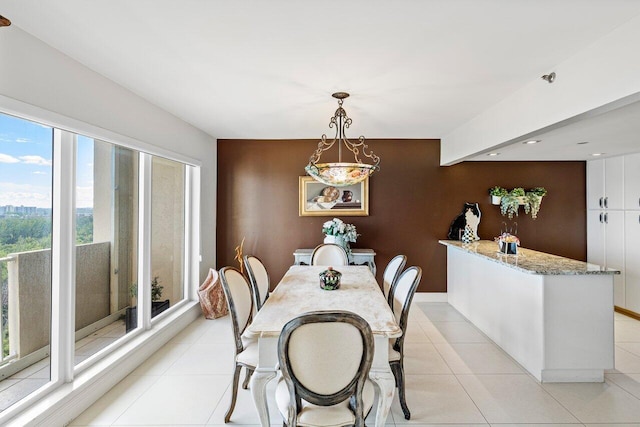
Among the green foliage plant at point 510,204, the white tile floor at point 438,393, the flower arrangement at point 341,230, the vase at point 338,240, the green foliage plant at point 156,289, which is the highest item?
the green foliage plant at point 510,204

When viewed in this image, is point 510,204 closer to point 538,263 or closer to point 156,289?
point 538,263

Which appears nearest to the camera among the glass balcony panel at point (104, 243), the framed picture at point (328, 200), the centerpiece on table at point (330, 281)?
the glass balcony panel at point (104, 243)

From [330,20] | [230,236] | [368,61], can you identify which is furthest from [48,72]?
[230,236]

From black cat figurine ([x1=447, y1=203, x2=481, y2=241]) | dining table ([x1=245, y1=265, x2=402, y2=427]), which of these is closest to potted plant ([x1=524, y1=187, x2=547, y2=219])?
black cat figurine ([x1=447, y1=203, x2=481, y2=241])

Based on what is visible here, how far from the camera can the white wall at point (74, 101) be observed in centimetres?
187

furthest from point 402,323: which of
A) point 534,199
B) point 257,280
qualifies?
point 534,199

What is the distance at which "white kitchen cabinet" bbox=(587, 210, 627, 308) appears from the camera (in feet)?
14.4

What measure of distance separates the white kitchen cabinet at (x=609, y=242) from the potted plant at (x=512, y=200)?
3.57ft

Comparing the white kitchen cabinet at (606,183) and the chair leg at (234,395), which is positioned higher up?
the white kitchen cabinet at (606,183)

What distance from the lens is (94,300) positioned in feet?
9.61

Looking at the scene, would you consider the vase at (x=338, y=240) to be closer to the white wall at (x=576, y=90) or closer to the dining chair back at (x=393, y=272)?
the dining chair back at (x=393, y=272)

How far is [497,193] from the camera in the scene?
4762mm

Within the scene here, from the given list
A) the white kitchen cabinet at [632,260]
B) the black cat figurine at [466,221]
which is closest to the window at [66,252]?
the black cat figurine at [466,221]

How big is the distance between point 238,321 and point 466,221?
3662 mm
